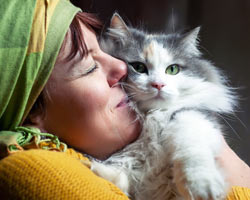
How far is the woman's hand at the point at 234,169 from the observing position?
96 centimetres

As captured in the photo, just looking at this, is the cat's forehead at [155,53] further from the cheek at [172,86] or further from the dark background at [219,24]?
the dark background at [219,24]

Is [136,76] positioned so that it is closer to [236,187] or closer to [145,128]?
[145,128]

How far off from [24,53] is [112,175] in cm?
50

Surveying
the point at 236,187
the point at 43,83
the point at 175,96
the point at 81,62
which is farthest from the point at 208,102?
the point at 43,83

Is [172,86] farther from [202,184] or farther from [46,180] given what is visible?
[46,180]

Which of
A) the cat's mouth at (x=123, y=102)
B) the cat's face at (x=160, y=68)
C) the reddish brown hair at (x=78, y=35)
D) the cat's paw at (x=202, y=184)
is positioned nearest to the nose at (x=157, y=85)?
the cat's face at (x=160, y=68)

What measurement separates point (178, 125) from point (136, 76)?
0.29 m

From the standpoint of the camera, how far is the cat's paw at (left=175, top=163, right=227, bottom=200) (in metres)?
0.73

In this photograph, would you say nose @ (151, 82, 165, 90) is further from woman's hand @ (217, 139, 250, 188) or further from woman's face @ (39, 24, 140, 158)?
woman's hand @ (217, 139, 250, 188)

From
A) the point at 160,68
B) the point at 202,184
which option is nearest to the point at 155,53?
the point at 160,68

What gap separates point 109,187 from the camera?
77 centimetres

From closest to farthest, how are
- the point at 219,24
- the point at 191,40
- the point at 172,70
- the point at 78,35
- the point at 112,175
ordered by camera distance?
the point at 112,175 < the point at 78,35 < the point at 172,70 < the point at 191,40 < the point at 219,24

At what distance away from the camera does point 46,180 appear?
669mm

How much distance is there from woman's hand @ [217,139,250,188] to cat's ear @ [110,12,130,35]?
68 cm
